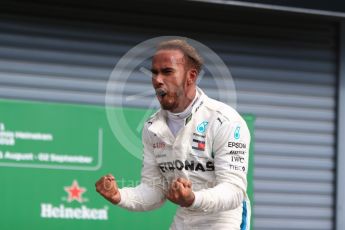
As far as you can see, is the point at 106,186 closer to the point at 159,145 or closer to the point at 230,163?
the point at 159,145

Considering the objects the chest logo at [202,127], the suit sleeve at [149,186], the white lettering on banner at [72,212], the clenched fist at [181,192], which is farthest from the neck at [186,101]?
the white lettering on banner at [72,212]

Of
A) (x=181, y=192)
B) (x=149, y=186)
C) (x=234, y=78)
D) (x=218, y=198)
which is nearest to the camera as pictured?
(x=181, y=192)

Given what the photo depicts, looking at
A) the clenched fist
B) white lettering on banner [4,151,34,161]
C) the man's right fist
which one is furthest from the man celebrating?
white lettering on banner [4,151,34,161]

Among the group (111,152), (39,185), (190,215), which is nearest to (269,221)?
(111,152)

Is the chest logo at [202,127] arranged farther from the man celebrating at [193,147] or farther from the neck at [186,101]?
the neck at [186,101]

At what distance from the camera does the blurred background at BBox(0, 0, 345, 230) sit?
8.92 m

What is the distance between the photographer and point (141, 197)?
4832 millimetres

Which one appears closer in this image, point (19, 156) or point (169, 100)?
point (169, 100)

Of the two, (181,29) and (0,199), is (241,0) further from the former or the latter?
(0,199)

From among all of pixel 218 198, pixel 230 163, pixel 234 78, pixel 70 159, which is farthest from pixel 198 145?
pixel 234 78

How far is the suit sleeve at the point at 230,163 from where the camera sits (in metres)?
4.43

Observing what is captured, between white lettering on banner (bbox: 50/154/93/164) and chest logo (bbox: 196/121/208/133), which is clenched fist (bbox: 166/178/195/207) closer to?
chest logo (bbox: 196/121/208/133)

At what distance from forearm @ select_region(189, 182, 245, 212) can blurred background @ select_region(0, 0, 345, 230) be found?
450 cm

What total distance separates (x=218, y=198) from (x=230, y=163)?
9.3 inches
